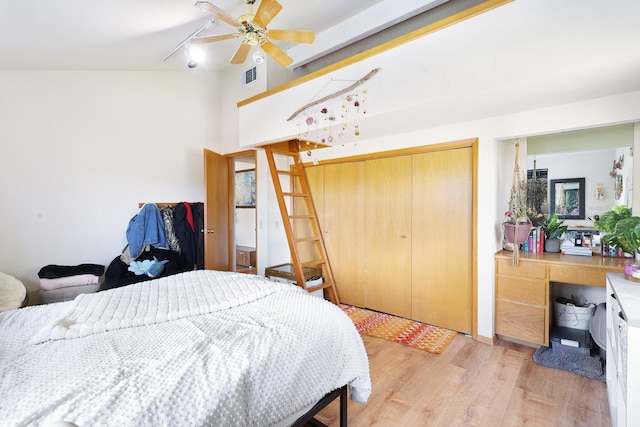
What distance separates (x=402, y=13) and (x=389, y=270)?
248 centimetres

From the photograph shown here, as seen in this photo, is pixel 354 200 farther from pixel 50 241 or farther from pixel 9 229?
pixel 9 229

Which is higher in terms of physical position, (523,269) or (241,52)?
(241,52)

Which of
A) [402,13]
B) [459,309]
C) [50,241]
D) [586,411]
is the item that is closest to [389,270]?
[459,309]

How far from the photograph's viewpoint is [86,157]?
3.45 m

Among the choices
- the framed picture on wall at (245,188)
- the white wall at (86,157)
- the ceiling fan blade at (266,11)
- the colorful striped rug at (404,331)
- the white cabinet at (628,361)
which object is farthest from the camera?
the framed picture on wall at (245,188)

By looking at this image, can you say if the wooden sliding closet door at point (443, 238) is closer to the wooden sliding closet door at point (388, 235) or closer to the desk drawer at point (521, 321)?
the wooden sliding closet door at point (388, 235)

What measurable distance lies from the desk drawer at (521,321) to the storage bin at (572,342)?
0.29ft

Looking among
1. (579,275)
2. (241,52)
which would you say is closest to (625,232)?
(579,275)

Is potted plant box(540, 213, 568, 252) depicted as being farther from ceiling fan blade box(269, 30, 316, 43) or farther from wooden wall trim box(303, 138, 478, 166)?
ceiling fan blade box(269, 30, 316, 43)

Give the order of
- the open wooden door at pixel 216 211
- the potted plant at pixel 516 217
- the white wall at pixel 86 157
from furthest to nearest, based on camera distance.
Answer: the open wooden door at pixel 216 211 → the white wall at pixel 86 157 → the potted plant at pixel 516 217

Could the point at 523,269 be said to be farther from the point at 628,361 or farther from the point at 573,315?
the point at 628,361

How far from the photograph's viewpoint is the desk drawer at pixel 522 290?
8.23 feet

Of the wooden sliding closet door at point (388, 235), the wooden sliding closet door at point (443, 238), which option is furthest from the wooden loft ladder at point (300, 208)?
the wooden sliding closet door at point (443, 238)

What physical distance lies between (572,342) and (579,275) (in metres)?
0.54
